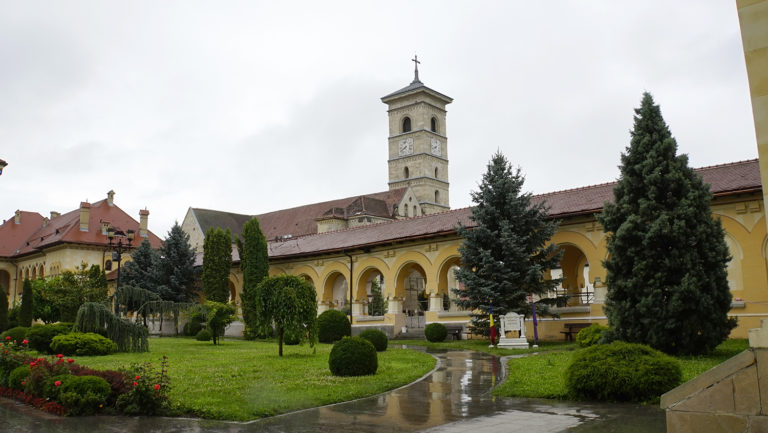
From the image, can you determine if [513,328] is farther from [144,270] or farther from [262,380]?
[144,270]

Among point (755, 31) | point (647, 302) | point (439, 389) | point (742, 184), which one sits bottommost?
point (439, 389)

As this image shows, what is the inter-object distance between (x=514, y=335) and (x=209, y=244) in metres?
22.4

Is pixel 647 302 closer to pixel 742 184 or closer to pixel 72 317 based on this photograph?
pixel 742 184

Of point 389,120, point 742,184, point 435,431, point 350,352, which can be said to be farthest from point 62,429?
point 389,120

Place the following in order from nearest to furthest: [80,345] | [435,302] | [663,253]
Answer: [663,253]
[80,345]
[435,302]

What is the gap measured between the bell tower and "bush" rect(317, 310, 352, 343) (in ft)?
200

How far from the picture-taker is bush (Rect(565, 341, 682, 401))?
9883 mm

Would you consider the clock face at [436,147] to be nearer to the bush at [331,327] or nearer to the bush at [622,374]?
the bush at [331,327]

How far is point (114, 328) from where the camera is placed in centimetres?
2202

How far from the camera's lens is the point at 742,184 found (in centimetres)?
2173

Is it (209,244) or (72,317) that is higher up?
(209,244)

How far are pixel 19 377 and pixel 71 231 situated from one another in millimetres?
47818

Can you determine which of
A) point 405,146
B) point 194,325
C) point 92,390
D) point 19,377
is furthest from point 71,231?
point 405,146

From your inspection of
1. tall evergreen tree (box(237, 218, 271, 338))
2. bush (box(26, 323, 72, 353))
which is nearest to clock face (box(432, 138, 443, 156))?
tall evergreen tree (box(237, 218, 271, 338))
